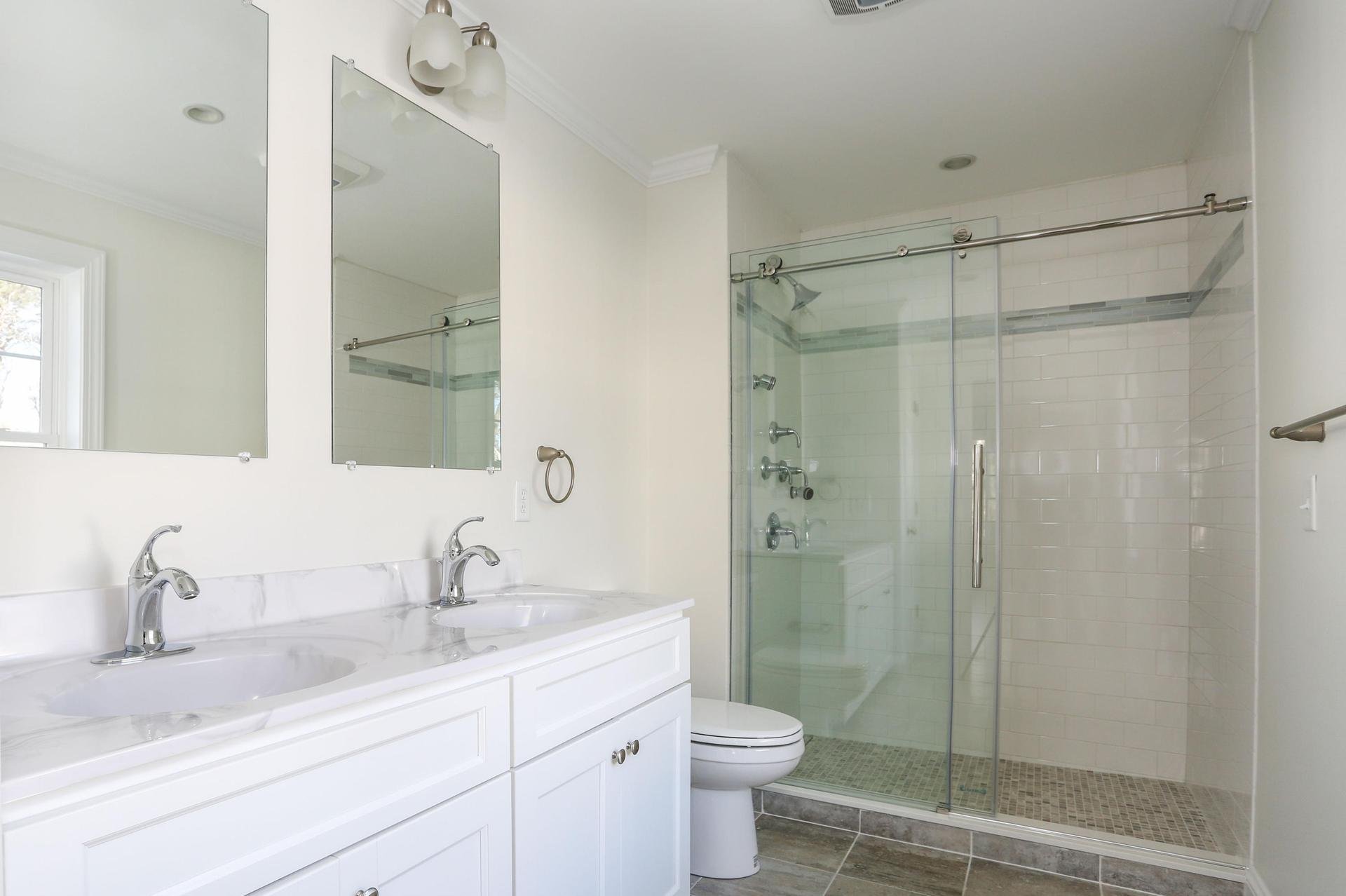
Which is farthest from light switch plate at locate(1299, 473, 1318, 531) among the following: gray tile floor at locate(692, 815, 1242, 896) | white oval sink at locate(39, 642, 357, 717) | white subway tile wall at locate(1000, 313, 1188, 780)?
white oval sink at locate(39, 642, 357, 717)

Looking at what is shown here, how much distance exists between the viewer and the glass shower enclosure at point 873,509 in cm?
252

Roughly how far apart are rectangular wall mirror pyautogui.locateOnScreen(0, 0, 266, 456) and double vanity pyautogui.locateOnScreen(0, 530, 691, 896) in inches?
12.9

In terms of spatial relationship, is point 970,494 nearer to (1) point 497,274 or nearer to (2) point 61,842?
(1) point 497,274

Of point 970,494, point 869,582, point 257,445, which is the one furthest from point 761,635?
point 257,445

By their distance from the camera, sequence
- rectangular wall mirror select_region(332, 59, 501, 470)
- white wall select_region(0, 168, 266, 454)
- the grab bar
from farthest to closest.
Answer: rectangular wall mirror select_region(332, 59, 501, 470) → the grab bar → white wall select_region(0, 168, 266, 454)

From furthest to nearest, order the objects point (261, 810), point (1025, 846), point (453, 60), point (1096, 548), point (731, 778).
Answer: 1. point (1096, 548)
2. point (1025, 846)
3. point (731, 778)
4. point (453, 60)
5. point (261, 810)

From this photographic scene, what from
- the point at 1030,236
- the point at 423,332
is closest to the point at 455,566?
the point at 423,332

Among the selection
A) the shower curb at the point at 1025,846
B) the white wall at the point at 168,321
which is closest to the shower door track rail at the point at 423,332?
the white wall at the point at 168,321

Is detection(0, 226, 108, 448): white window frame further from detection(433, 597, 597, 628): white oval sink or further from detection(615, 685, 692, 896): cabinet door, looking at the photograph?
detection(615, 685, 692, 896): cabinet door

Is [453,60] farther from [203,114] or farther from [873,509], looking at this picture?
[873,509]

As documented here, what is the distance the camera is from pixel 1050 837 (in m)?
2.37

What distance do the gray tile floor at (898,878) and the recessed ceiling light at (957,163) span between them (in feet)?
8.24

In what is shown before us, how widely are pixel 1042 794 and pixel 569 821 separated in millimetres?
2170

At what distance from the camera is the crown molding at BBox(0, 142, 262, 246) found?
1257 millimetres
